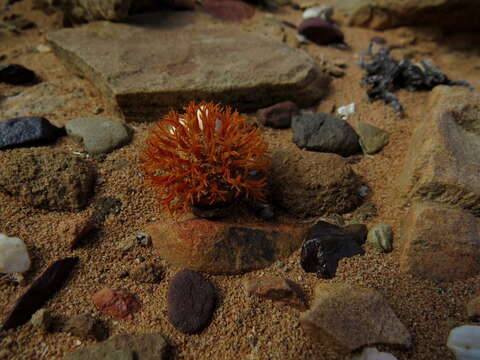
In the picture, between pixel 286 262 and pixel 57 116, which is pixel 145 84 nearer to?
pixel 57 116

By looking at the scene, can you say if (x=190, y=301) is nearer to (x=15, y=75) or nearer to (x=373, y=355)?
(x=373, y=355)

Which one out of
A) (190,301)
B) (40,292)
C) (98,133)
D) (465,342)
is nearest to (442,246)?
(465,342)

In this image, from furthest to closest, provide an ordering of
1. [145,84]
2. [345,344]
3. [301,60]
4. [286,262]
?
[301,60] → [145,84] → [286,262] → [345,344]

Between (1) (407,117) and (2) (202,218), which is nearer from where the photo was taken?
(2) (202,218)

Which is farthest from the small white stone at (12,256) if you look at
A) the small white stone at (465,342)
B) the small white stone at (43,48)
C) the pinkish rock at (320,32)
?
the pinkish rock at (320,32)

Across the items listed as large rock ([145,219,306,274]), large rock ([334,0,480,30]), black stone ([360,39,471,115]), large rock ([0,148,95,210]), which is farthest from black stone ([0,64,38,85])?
large rock ([334,0,480,30])

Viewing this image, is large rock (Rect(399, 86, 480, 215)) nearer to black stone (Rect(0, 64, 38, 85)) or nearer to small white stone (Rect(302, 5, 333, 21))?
small white stone (Rect(302, 5, 333, 21))

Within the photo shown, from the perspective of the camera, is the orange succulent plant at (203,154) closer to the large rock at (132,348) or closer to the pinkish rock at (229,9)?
the large rock at (132,348)

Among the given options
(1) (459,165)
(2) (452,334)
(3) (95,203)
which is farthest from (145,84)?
(2) (452,334)
